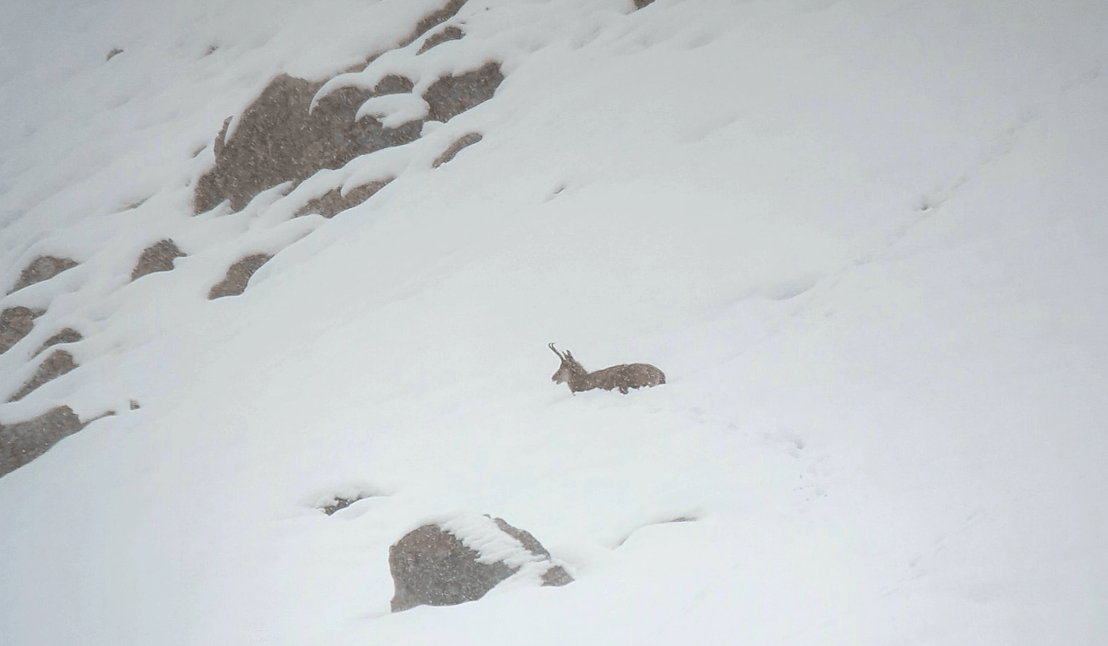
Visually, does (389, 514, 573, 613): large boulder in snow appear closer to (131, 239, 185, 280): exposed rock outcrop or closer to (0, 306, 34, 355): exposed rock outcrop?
(131, 239, 185, 280): exposed rock outcrop

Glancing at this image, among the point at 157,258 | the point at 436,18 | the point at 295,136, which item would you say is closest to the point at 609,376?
the point at 295,136

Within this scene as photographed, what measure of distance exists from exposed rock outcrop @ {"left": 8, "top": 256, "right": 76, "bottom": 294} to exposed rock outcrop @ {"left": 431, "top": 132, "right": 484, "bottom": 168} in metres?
6.19

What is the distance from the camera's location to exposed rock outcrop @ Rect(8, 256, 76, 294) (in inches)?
471

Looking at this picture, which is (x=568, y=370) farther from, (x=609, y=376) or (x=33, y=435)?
(x=33, y=435)

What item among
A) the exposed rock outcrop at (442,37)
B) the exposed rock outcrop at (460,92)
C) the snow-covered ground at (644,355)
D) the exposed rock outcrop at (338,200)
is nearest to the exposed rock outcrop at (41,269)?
the snow-covered ground at (644,355)

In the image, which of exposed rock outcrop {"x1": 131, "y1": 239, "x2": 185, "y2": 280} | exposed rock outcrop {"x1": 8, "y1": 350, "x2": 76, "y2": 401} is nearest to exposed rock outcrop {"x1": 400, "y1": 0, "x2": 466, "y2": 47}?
exposed rock outcrop {"x1": 131, "y1": 239, "x2": 185, "y2": 280}

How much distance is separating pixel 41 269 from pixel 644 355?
417 inches

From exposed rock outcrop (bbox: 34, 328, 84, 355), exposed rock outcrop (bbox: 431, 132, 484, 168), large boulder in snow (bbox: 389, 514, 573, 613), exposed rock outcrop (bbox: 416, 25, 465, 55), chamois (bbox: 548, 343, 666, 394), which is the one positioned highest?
exposed rock outcrop (bbox: 416, 25, 465, 55)

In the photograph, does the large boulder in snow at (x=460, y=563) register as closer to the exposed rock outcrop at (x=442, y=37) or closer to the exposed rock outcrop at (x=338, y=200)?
the exposed rock outcrop at (x=338, y=200)

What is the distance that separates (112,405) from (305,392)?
2629 mm

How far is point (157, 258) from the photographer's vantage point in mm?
11195

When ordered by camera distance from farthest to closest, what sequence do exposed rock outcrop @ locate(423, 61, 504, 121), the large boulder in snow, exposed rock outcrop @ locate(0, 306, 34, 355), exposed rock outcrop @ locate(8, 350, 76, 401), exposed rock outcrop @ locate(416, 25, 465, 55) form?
exposed rock outcrop @ locate(416, 25, 465, 55) < exposed rock outcrop @ locate(423, 61, 504, 121) < exposed rock outcrop @ locate(0, 306, 34, 355) < exposed rock outcrop @ locate(8, 350, 76, 401) < the large boulder in snow

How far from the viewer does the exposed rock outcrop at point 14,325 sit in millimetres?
10945

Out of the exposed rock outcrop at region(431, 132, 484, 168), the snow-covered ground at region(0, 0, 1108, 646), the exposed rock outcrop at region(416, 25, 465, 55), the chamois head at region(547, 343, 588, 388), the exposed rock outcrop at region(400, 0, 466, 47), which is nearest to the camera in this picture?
the snow-covered ground at region(0, 0, 1108, 646)
